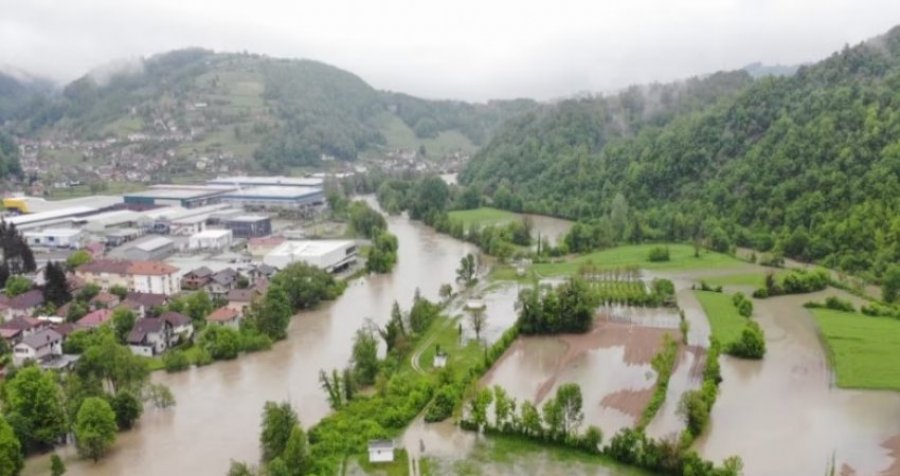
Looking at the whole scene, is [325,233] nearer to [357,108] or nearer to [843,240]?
[843,240]

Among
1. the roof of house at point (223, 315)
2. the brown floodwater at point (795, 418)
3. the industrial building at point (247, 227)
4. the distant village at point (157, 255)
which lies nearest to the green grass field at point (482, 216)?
the distant village at point (157, 255)

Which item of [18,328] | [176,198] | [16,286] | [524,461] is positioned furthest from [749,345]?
[176,198]

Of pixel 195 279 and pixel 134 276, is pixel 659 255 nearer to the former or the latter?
pixel 195 279

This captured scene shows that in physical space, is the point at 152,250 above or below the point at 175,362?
above

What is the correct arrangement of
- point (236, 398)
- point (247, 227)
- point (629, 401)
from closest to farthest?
point (629, 401) < point (236, 398) < point (247, 227)

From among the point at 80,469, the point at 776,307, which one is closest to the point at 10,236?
the point at 80,469

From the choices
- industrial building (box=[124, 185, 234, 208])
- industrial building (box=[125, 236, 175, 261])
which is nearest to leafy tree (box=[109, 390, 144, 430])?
industrial building (box=[125, 236, 175, 261])
